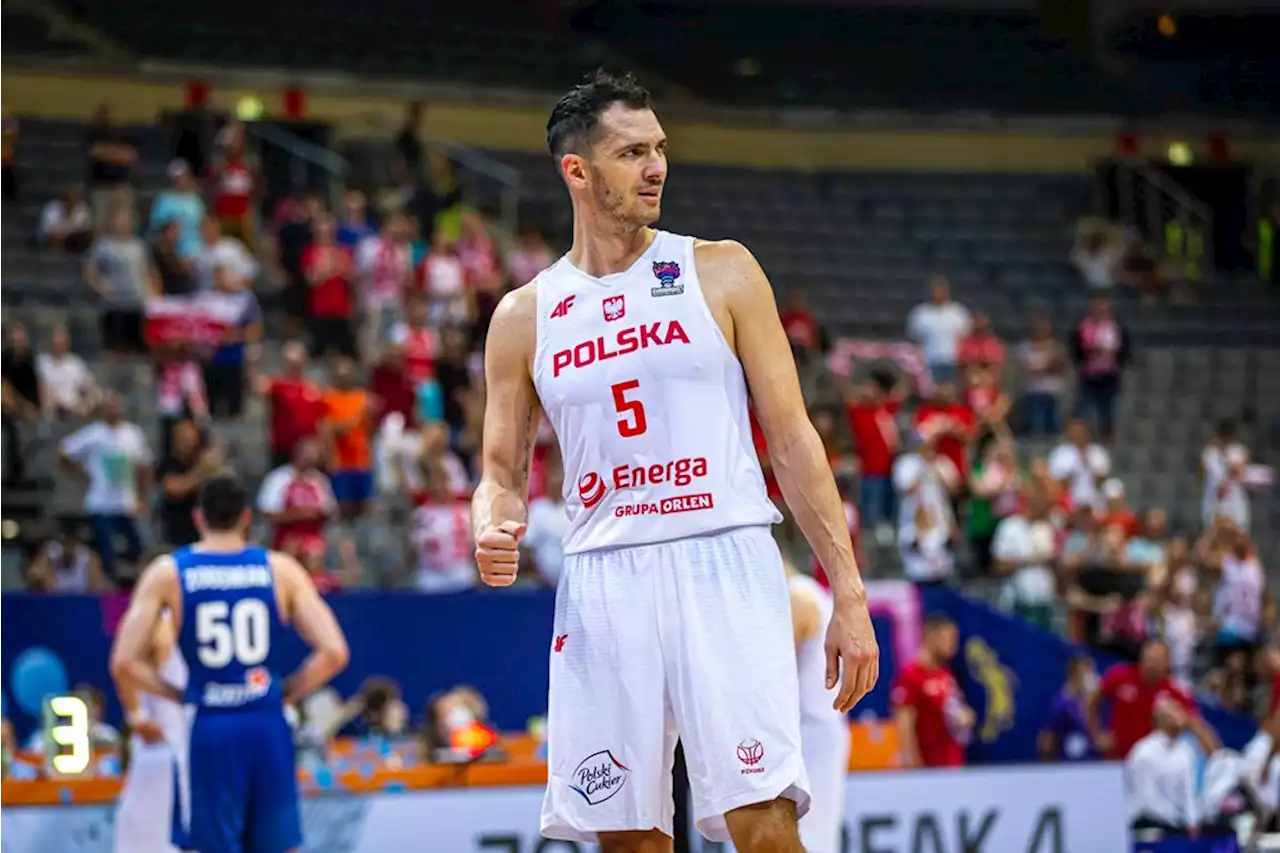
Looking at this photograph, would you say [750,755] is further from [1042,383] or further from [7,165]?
[1042,383]

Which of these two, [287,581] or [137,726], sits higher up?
[287,581]

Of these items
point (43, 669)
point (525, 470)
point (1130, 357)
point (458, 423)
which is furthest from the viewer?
point (1130, 357)

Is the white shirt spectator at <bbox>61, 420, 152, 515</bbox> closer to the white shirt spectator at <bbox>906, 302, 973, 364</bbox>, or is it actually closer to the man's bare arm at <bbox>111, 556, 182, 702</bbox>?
the man's bare arm at <bbox>111, 556, 182, 702</bbox>

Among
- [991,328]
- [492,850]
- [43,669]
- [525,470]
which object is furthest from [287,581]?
[991,328]

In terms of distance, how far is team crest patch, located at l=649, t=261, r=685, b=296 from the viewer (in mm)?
5641

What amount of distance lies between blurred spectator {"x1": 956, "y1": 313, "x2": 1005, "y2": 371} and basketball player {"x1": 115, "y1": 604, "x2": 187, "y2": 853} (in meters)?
12.1

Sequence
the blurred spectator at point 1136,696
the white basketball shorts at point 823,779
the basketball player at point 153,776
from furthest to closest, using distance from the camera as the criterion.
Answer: the blurred spectator at point 1136,696 → the basketball player at point 153,776 → the white basketball shorts at point 823,779

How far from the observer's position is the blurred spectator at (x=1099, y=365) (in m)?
22.4

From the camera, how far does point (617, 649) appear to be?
554cm

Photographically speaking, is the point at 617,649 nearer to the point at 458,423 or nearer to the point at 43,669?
the point at 43,669

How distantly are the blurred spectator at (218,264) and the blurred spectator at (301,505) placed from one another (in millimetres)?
2583

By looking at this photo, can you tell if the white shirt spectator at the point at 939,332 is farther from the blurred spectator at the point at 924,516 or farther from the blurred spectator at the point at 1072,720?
the blurred spectator at the point at 1072,720

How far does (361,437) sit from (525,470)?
11.1 metres

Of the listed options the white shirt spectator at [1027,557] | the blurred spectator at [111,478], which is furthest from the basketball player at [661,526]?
the white shirt spectator at [1027,557]
